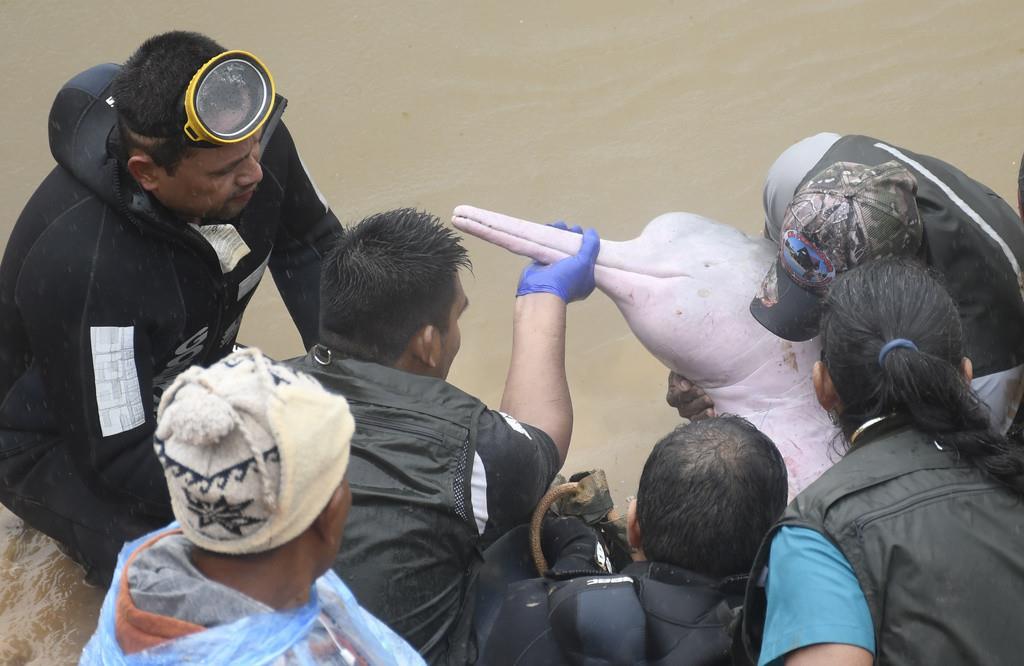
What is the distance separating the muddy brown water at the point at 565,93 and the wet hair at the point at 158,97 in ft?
5.90

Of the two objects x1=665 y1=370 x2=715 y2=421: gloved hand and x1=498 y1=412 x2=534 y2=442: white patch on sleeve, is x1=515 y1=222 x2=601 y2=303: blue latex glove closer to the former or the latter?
x1=665 y1=370 x2=715 y2=421: gloved hand

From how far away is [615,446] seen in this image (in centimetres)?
315

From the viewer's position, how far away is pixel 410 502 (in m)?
1.72

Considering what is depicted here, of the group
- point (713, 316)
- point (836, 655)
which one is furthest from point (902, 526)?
point (713, 316)

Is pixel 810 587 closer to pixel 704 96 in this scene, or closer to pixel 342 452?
pixel 342 452

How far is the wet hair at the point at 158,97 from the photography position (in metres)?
1.95

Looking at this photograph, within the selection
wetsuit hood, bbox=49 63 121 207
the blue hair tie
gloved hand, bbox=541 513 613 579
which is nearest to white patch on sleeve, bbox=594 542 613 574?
gloved hand, bbox=541 513 613 579

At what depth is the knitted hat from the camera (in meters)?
1.10

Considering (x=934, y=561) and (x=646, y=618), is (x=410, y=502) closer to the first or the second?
(x=646, y=618)

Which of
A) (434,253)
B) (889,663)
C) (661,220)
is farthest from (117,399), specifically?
(889,663)

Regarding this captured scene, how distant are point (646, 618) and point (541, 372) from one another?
2.13 feet

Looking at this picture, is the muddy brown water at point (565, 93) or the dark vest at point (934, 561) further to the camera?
the muddy brown water at point (565, 93)

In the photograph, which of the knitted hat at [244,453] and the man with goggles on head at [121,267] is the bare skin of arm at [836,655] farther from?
the man with goggles on head at [121,267]

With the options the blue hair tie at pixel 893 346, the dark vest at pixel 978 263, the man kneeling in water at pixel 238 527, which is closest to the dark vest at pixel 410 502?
the man kneeling in water at pixel 238 527
